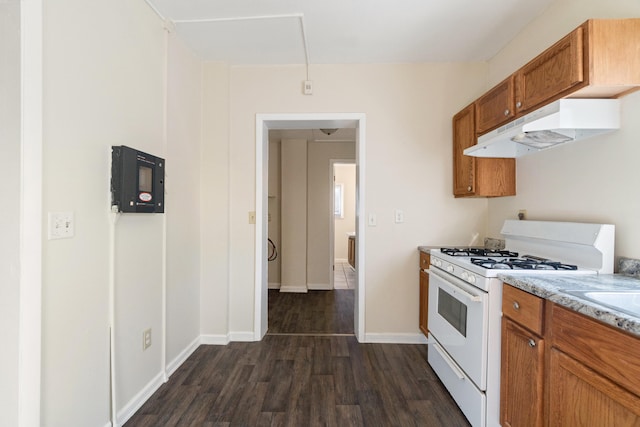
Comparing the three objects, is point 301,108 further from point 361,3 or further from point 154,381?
point 154,381

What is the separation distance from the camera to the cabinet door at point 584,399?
Answer: 896mm

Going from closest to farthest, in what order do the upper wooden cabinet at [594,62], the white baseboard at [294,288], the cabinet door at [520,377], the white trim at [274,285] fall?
the cabinet door at [520,377] < the upper wooden cabinet at [594,62] < the white baseboard at [294,288] < the white trim at [274,285]

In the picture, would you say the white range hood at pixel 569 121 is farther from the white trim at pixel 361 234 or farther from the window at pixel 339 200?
the window at pixel 339 200

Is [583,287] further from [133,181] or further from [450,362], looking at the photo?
[133,181]

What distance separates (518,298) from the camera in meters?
1.36

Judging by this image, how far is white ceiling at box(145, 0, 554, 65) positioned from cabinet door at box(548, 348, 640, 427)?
7.12ft

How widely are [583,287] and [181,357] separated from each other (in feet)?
8.84

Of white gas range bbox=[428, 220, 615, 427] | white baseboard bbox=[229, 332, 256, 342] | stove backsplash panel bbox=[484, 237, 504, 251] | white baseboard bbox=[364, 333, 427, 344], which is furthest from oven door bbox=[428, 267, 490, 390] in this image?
white baseboard bbox=[229, 332, 256, 342]

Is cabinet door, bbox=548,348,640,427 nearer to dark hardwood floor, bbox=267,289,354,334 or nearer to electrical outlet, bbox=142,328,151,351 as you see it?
dark hardwood floor, bbox=267,289,354,334

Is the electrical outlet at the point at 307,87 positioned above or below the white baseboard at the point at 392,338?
above

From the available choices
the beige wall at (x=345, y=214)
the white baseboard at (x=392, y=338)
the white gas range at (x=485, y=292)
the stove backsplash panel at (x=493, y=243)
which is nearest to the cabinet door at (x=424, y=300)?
the white baseboard at (x=392, y=338)

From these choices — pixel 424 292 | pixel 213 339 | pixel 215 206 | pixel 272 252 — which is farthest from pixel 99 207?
pixel 272 252

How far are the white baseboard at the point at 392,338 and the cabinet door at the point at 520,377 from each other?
1271mm

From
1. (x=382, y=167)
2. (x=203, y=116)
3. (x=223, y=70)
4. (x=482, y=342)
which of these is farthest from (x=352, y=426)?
(x=223, y=70)
